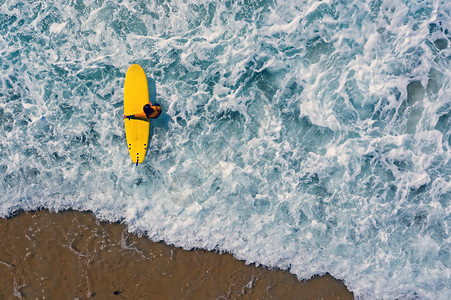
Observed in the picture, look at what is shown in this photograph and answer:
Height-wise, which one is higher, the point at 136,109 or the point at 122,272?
the point at 136,109

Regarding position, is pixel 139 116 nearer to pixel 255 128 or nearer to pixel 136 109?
pixel 136 109

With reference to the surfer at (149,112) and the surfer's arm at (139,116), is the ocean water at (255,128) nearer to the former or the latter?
the surfer at (149,112)

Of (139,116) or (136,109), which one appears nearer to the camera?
(139,116)

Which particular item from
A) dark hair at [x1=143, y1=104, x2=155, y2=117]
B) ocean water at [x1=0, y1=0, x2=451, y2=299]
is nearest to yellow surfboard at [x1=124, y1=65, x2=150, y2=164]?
ocean water at [x1=0, y1=0, x2=451, y2=299]

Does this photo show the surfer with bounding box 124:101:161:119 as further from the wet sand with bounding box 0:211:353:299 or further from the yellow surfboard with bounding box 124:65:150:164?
the wet sand with bounding box 0:211:353:299

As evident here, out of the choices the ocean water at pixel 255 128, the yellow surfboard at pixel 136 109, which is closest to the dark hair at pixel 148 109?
the yellow surfboard at pixel 136 109

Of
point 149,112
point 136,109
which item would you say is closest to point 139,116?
point 136,109
